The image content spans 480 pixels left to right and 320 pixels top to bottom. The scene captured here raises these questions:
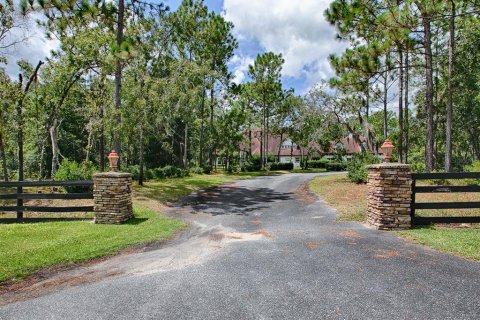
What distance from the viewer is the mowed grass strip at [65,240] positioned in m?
5.86

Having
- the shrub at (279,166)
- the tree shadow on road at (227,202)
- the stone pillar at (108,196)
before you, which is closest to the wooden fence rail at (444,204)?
the tree shadow on road at (227,202)

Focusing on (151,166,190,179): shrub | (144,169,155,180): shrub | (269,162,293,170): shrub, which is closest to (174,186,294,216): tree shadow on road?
(144,169,155,180): shrub

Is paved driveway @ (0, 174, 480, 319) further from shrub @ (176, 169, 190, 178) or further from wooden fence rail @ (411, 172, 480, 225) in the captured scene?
shrub @ (176, 169, 190, 178)

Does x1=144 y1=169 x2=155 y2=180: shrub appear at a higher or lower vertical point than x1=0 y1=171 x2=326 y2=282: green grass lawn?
higher

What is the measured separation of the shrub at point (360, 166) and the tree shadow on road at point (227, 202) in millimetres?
5903

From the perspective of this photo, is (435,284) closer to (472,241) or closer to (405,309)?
(405,309)

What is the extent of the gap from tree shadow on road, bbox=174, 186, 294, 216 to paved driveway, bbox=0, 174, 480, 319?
14.9 feet

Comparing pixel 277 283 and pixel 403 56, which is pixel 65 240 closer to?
pixel 277 283

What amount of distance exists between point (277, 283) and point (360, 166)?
1673 centimetres

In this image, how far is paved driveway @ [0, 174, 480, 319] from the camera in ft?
12.1

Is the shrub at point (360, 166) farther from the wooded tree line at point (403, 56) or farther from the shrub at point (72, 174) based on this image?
the shrub at point (72, 174)

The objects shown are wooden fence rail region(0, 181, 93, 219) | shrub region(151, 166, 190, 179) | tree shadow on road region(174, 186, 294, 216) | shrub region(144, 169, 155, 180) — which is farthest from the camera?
shrub region(151, 166, 190, 179)

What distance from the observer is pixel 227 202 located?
1400 centimetres

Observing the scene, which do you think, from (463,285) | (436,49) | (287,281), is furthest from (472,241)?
(436,49)
